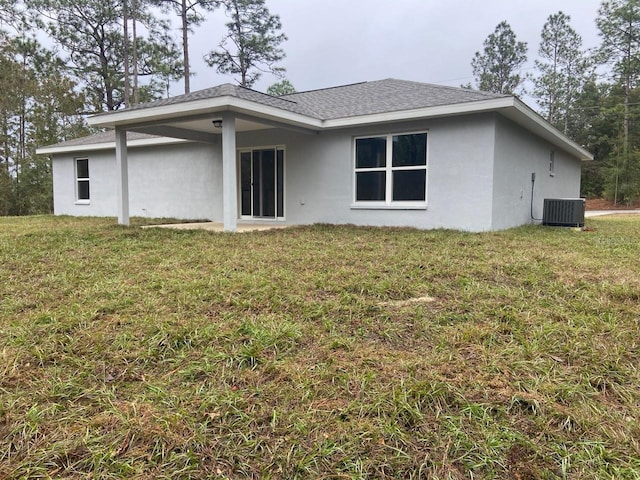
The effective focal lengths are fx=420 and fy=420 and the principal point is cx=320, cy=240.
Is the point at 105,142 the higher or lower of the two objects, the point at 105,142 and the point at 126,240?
the higher

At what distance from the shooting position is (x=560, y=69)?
98.9 feet

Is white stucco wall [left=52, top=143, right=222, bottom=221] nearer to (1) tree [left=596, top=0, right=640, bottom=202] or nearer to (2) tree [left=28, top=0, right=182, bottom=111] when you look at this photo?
(2) tree [left=28, top=0, right=182, bottom=111]

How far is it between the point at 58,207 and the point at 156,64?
12.1 metres

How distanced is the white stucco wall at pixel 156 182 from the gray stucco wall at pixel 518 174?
6.98 m

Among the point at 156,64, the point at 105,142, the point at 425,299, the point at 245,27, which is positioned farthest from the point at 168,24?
the point at 425,299

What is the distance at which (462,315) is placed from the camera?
3.22 metres

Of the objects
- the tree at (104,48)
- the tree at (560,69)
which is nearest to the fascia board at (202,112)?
the tree at (104,48)

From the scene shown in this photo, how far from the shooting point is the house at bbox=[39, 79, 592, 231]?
311 inches

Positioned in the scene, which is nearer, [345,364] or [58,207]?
[345,364]

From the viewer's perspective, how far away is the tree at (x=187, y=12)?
821 inches

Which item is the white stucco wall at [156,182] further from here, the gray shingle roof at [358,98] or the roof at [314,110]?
the gray shingle roof at [358,98]

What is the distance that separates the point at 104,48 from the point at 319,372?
26.4m

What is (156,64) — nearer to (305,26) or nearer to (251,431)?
(305,26)

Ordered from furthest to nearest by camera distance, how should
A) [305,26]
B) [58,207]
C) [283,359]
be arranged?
[305,26] → [58,207] → [283,359]
